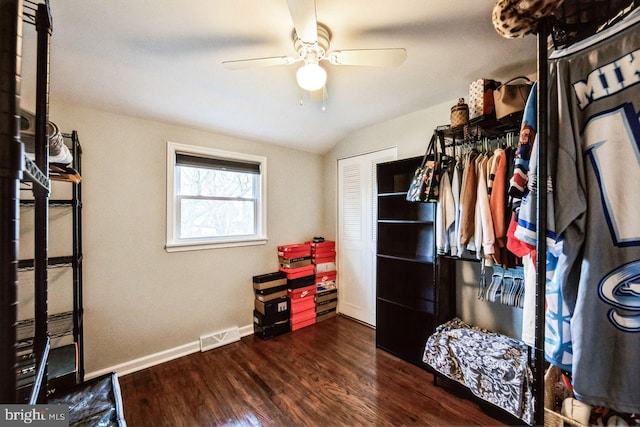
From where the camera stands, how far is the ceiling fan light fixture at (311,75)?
142 cm

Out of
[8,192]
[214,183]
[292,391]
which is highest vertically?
[214,183]

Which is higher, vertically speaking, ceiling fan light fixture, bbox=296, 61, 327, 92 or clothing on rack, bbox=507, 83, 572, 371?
ceiling fan light fixture, bbox=296, 61, 327, 92

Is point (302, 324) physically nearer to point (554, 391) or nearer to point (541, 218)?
point (554, 391)

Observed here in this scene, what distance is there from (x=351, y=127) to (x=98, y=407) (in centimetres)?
318

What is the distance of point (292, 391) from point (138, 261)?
1727 millimetres

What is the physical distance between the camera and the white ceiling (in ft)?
4.58

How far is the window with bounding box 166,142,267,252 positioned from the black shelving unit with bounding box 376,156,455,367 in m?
1.43

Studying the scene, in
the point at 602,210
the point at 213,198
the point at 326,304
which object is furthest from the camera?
the point at 326,304

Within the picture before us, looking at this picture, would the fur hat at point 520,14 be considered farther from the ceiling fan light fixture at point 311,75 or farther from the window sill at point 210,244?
the window sill at point 210,244

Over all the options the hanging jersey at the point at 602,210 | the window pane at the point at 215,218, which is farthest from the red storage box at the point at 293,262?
the hanging jersey at the point at 602,210

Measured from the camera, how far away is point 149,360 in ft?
7.62

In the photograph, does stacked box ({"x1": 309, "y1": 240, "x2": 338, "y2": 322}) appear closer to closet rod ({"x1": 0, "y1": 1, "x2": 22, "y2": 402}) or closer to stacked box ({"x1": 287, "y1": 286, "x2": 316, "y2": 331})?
stacked box ({"x1": 287, "y1": 286, "x2": 316, "y2": 331})

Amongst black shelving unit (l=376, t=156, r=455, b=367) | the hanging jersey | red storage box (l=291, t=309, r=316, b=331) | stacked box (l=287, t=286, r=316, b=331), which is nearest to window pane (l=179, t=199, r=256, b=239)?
stacked box (l=287, t=286, r=316, b=331)

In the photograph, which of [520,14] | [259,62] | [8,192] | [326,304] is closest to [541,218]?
[520,14]
